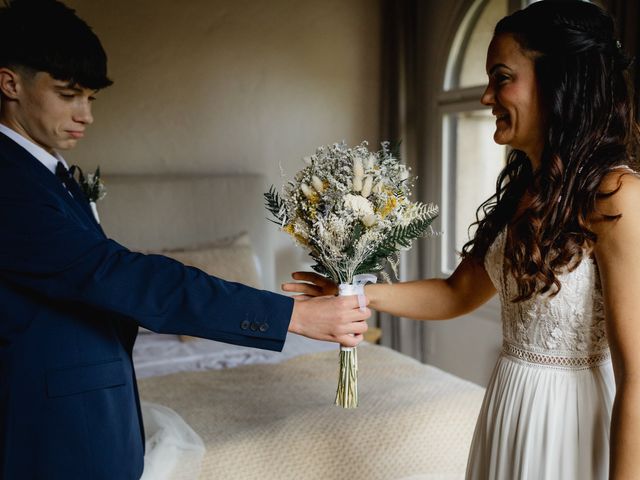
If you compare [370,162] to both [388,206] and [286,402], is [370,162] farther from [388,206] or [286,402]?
[286,402]

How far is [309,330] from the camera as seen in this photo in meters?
1.63

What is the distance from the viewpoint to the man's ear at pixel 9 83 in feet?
5.02

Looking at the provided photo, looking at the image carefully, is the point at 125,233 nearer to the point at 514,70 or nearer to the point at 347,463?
the point at 347,463

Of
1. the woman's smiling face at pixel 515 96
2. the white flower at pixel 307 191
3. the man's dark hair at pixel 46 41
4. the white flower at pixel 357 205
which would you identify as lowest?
the white flower at pixel 357 205

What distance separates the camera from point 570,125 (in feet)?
4.63

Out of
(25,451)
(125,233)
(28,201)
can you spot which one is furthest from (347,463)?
(125,233)

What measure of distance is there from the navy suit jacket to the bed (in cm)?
54

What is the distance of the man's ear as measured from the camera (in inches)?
60.2

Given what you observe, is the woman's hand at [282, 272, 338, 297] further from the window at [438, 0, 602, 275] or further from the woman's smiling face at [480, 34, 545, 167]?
the window at [438, 0, 602, 275]

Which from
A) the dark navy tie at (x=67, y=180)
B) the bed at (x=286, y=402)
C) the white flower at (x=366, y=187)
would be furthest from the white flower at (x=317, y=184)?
the bed at (x=286, y=402)

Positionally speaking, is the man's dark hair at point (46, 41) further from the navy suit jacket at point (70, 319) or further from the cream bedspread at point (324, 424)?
the cream bedspread at point (324, 424)

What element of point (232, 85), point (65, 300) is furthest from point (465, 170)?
point (65, 300)

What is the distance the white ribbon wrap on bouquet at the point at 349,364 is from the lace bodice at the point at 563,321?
0.39 metres

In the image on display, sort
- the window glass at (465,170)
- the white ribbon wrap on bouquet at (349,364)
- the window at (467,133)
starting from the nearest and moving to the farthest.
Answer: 1. the white ribbon wrap on bouquet at (349,364)
2. the window at (467,133)
3. the window glass at (465,170)
